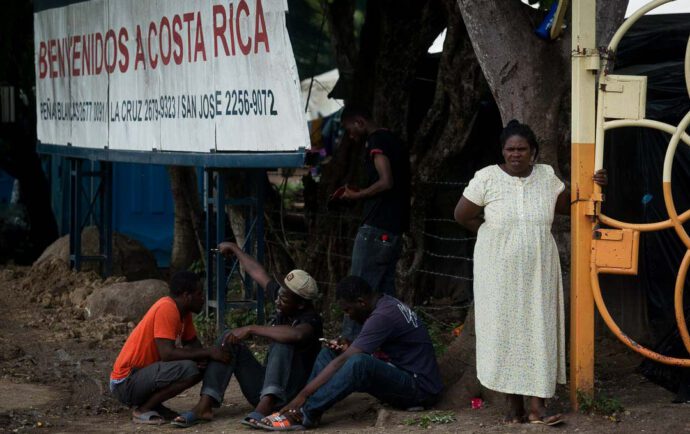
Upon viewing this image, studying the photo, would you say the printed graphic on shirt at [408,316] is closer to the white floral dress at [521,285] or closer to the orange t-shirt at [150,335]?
the white floral dress at [521,285]

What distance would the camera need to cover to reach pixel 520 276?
5.96 meters

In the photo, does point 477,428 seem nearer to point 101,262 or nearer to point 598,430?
point 598,430

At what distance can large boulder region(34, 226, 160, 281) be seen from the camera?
518 inches

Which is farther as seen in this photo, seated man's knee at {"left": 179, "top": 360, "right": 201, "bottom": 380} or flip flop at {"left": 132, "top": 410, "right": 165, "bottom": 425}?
flip flop at {"left": 132, "top": 410, "right": 165, "bottom": 425}

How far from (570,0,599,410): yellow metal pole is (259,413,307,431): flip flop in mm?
1592

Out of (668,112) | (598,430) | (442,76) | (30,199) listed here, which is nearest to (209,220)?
(442,76)

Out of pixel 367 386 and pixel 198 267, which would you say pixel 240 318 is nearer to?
pixel 198 267

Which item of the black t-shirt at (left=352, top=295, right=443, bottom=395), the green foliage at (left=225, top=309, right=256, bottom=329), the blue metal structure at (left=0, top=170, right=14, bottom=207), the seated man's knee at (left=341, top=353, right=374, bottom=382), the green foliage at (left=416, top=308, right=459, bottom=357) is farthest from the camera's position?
the blue metal structure at (left=0, top=170, right=14, bottom=207)

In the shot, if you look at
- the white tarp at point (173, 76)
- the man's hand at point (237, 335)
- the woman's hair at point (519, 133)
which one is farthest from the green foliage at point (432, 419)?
the white tarp at point (173, 76)

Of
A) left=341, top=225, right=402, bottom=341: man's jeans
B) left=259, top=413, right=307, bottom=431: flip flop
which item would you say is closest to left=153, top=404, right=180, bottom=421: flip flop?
left=259, top=413, right=307, bottom=431: flip flop

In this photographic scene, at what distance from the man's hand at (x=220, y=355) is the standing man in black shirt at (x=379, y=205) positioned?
4.69 ft

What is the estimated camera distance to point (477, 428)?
6.22 metres

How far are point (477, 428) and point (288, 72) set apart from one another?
9.74ft

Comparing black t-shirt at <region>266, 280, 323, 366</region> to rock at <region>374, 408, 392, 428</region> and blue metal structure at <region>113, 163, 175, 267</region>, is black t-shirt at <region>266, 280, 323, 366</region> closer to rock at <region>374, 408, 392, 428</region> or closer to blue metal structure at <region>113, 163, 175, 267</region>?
rock at <region>374, 408, 392, 428</region>
